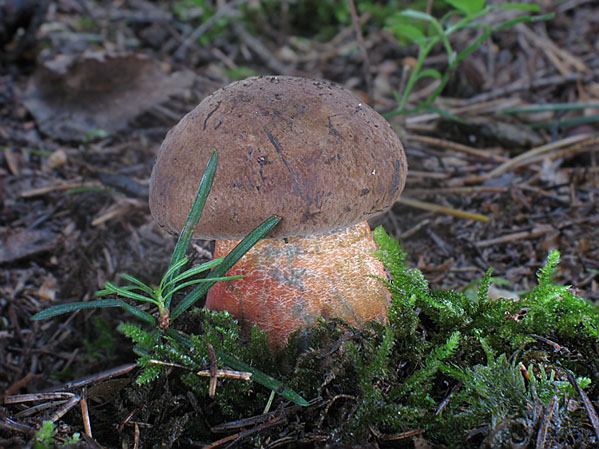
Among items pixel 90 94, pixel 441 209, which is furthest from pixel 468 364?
pixel 90 94

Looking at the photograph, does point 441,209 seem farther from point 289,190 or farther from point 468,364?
point 289,190

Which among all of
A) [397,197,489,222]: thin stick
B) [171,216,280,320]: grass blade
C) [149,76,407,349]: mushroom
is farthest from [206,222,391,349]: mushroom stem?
[397,197,489,222]: thin stick

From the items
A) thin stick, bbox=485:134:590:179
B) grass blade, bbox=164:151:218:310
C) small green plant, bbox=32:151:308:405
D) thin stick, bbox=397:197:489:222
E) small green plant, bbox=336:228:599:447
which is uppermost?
grass blade, bbox=164:151:218:310

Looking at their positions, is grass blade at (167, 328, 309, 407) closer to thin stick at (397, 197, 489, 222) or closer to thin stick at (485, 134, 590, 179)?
thin stick at (397, 197, 489, 222)

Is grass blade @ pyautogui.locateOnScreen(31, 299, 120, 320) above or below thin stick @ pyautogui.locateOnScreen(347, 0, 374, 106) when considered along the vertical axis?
below

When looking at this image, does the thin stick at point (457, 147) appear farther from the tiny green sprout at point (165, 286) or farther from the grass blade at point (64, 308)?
the grass blade at point (64, 308)

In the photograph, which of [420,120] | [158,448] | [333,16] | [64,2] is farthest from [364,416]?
[64,2]

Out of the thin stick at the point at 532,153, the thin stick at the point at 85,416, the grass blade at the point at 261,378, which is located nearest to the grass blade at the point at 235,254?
the grass blade at the point at 261,378
